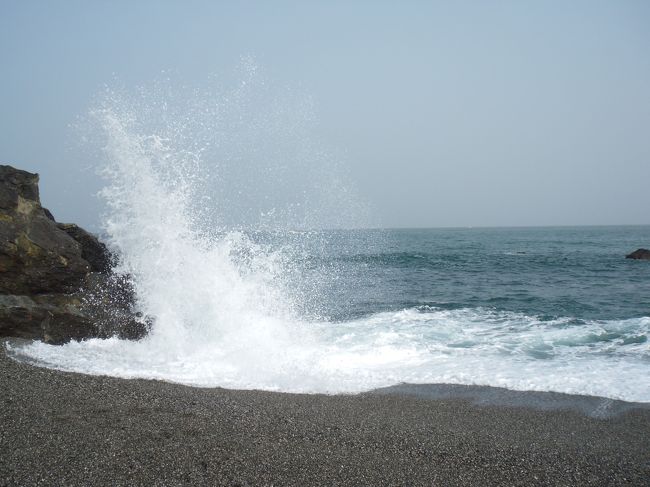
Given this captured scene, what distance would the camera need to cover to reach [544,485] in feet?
12.3

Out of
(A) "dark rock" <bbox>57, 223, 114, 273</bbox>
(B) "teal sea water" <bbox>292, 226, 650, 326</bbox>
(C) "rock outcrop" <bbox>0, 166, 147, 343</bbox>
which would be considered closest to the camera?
(C) "rock outcrop" <bbox>0, 166, 147, 343</bbox>

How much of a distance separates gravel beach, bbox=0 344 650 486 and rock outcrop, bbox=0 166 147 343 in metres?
1.63

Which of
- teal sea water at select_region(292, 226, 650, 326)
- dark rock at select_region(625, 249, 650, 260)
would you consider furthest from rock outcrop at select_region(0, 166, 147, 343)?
dark rock at select_region(625, 249, 650, 260)

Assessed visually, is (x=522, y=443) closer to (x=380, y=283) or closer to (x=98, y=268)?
(x=98, y=268)

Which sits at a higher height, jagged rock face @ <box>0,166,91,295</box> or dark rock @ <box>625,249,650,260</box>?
jagged rock face @ <box>0,166,91,295</box>

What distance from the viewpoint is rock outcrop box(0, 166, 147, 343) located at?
7.68 metres

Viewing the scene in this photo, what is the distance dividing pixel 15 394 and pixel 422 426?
4176 mm

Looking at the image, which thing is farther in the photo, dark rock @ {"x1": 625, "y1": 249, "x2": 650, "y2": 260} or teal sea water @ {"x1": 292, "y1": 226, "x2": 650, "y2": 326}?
dark rock @ {"x1": 625, "y1": 249, "x2": 650, "y2": 260}

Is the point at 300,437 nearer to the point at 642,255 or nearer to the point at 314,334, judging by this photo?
the point at 314,334

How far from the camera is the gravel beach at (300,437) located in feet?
12.2

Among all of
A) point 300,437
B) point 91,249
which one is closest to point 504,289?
point 91,249

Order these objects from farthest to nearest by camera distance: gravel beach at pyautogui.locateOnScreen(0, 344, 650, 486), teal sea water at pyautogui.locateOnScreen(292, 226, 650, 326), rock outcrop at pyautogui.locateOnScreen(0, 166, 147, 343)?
teal sea water at pyautogui.locateOnScreen(292, 226, 650, 326) → rock outcrop at pyautogui.locateOnScreen(0, 166, 147, 343) → gravel beach at pyautogui.locateOnScreen(0, 344, 650, 486)

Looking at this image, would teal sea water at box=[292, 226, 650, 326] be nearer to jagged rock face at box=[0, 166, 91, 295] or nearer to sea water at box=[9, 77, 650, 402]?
sea water at box=[9, 77, 650, 402]

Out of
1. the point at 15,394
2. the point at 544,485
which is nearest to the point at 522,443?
the point at 544,485
